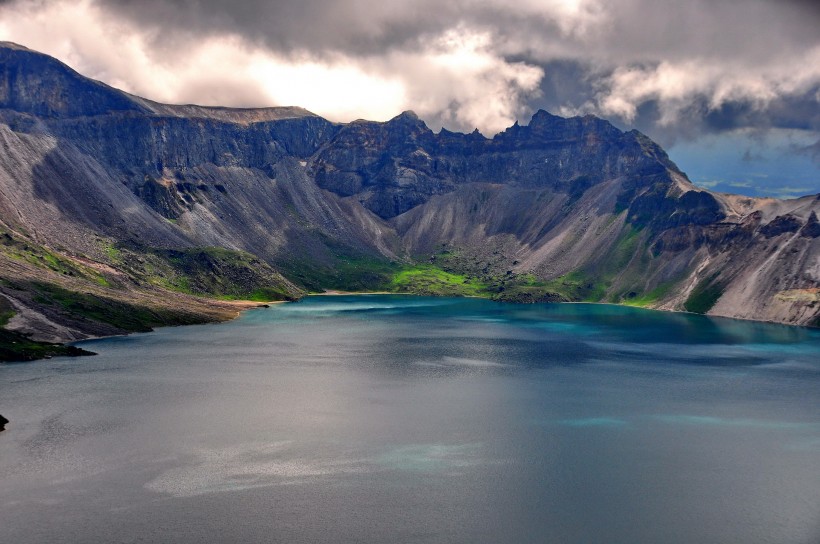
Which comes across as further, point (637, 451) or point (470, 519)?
point (637, 451)

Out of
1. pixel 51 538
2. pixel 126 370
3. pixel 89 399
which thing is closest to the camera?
pixel 51 538

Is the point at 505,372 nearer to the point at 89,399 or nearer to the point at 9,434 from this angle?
the point at 89,399

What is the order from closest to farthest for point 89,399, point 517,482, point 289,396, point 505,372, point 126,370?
point 517,482 → point 89,399 → point 289,396 → point 126,370 → point 505,372

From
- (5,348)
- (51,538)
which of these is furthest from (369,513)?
(5,348)

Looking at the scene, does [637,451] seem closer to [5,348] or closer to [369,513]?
[369,513]

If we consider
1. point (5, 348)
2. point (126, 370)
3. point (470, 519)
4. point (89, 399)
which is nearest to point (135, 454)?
point (89, 399)

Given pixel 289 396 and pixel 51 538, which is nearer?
pixel 51 538
